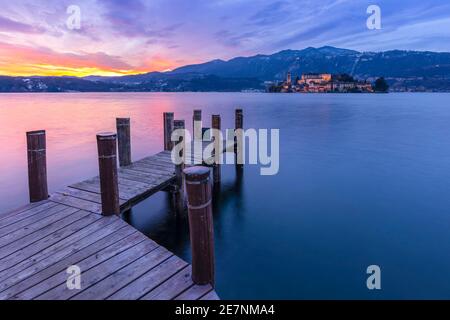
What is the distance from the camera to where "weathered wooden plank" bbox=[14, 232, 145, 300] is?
14.4 ft

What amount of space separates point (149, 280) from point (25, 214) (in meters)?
3.96

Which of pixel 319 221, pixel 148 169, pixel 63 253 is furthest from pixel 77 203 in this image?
pixel 319 221

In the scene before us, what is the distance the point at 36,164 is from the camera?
24.1 ft

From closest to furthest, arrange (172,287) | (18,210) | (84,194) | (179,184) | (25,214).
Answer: (172,287)
(25,214)
(18,210)
(84,194)
(179,184)

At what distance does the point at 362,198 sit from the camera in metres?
13.4

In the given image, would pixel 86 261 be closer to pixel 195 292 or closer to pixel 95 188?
pixel 195 292

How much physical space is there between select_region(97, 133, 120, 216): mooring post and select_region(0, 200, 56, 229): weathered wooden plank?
5.10ft

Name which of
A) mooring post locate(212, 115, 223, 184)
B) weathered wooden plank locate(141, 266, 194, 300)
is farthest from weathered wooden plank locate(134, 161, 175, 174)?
Answer: weathered wooden plank locate(141, 266, 194, 300)

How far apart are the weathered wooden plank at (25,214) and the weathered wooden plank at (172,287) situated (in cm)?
402

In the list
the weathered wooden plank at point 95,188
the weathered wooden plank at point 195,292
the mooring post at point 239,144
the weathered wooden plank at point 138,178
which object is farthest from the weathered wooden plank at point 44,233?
the mooring post at point 239,144

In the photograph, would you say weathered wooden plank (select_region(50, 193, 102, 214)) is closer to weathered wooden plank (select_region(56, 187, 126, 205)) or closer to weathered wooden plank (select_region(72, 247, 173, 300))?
weathered wooden plank (select_region(56, 187, 126, 205))

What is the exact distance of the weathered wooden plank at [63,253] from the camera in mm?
4598

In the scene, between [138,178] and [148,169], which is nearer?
[138,178]
